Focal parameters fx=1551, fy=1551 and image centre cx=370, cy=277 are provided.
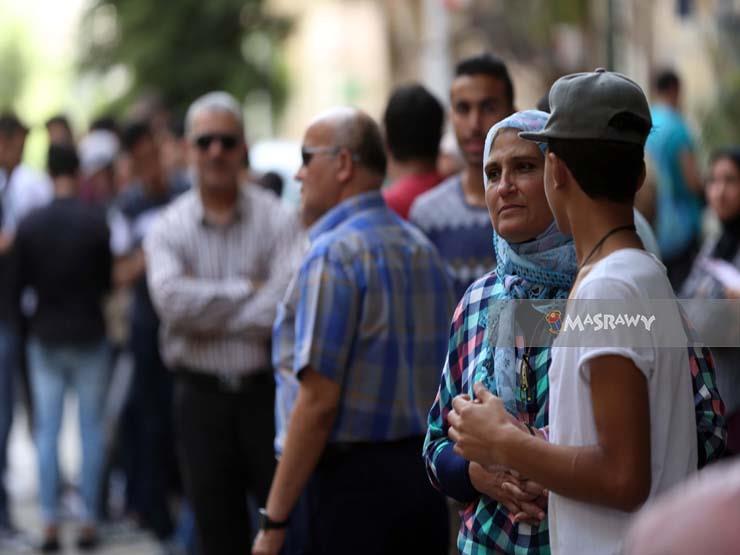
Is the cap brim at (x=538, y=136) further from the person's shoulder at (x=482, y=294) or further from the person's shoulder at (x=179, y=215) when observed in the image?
the person's shoulder at (x=179, y=215)

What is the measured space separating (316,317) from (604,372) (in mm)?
2012

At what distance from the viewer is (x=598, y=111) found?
2.86 meters

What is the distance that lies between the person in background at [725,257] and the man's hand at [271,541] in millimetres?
1612

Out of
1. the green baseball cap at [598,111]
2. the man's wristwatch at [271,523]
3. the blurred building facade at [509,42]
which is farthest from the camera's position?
the blurred building facade at [509,42]

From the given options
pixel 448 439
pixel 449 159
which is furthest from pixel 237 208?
pixel 448 439

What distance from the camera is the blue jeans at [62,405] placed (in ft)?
29.9

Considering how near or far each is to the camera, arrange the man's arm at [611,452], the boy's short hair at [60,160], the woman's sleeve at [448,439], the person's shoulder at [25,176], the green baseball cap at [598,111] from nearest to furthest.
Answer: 1. the man's arm at [611,452]
2. the green baseball cap at [598,111]
3. the woman's sleeve at [448,439]
4. the boy's short hair at [60,160]
5. the person's shoulder at [25,176]

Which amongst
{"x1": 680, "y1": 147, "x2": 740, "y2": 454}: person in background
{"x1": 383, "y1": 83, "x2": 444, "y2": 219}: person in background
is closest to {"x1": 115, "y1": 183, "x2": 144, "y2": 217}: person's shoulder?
{"x1": 680, "y1": 147, "x2": 740, "y2": 454}: person in background

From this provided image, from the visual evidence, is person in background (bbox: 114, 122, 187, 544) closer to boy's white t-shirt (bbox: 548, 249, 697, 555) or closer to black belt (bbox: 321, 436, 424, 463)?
black belt (bbox: 321, 436, 424, 463)

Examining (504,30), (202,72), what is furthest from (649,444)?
(202,72)

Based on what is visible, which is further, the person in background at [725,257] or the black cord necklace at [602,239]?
the person in background at [725,257]

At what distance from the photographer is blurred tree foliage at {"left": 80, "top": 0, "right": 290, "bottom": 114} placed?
1184 inches

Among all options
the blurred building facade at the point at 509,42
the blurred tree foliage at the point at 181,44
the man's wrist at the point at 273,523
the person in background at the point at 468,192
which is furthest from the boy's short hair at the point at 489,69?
the blurred tree foliage at the point at 181,44

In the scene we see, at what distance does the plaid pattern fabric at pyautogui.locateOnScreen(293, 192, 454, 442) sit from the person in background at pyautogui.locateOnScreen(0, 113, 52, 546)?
482 centimetres
